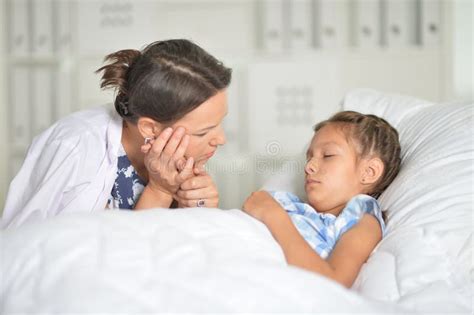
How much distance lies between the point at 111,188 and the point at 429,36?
1.80 m

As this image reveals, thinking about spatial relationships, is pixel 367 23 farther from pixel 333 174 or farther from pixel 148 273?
pixel 148 273

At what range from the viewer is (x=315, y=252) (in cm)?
96

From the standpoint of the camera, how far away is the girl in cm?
104

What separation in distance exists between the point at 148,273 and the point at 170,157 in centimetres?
52

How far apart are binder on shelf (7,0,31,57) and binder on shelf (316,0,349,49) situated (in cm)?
143

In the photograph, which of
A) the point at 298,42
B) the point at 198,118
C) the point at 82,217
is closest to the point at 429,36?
the point at 298,42

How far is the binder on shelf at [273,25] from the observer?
107 inches

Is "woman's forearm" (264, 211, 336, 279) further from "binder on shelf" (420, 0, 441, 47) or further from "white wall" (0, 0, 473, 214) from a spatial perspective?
"binder on shelf" (420, 0, 441, 47)

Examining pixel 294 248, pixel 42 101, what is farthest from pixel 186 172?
pixel 42 101

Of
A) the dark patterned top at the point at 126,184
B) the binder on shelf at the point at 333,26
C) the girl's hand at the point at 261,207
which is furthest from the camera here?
the binder on shelf at the point at 333,26

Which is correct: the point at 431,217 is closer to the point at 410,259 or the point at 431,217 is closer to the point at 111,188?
the point at 410,259

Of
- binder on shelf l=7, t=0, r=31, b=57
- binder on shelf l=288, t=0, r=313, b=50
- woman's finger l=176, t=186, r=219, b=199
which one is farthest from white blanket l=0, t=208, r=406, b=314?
binder on shelf l=7, t=0, r=31, b=57

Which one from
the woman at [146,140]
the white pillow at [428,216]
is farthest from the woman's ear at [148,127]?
the white pillow at [428,216]

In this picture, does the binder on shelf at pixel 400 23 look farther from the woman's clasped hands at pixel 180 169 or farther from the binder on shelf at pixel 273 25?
the woman's clasped hands at pixel 180 169
